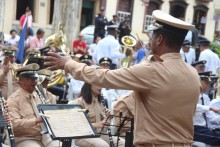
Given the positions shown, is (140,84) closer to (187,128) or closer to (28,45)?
(187,128)

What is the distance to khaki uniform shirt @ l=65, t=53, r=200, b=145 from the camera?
3186 millimetres

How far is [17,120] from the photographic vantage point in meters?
5.51

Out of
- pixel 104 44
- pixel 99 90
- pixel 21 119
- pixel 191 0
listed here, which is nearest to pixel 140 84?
pixel 21 119

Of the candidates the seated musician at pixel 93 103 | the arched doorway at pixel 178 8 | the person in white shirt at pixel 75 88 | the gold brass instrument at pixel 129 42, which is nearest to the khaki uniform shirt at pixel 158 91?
the seated musician at pixel 93 103

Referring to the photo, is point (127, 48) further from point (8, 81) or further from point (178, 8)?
point (178, 8)

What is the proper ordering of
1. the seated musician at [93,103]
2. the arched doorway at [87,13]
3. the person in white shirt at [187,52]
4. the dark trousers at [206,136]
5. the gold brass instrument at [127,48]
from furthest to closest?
the arched doorway at [87,13], the gold brass instrument at [127,48], the person in white shirt at [187,52], the dark trousers at [206,136], the seated musician at [93,103]

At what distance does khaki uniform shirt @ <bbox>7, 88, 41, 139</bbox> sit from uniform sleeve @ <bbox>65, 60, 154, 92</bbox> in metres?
2.43

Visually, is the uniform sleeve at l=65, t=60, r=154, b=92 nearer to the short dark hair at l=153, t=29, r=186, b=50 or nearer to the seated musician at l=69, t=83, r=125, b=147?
the short dark hair at l=153, t=29, r=186, b=50

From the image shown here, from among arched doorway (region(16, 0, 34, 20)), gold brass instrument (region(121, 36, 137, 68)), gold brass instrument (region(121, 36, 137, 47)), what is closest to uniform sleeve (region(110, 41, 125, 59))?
gold brass instrument (region(121, 36, 137, 68))

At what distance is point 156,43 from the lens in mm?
3352

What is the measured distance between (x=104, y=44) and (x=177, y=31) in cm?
803

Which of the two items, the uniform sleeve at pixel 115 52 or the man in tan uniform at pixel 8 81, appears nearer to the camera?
the man in tan uniform at pixel 8 81

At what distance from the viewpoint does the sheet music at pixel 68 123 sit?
13.3 feet

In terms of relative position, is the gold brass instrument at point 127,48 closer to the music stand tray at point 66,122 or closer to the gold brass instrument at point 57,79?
the gold brass instrument at point 57,79
